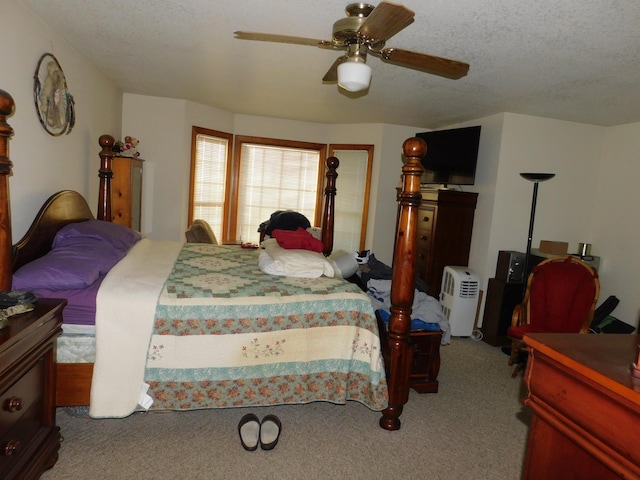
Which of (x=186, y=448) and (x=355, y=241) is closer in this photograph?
(x=186, y=448)

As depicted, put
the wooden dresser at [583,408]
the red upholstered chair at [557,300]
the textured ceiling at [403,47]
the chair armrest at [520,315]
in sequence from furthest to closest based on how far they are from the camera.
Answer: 1. the chair armrest at [520,315]
2. the red upholstered chair at [557,300]
3. the textured ceiling at [403,47]
4. the wooden dresser at [583,408]

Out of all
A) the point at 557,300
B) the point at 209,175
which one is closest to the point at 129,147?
the point at 209,175

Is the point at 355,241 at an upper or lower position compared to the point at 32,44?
lower

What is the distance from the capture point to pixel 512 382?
3268 mm

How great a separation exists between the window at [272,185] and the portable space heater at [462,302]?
1.84m

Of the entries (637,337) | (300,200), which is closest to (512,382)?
(637,337)

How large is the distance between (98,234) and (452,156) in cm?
373

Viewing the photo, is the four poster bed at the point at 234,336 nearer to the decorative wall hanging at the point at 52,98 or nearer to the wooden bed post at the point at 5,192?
the wooden bed post at the point at 5,192

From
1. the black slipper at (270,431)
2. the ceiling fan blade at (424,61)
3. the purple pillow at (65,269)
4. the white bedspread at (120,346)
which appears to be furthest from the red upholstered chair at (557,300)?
the purple pillow at (65,269)

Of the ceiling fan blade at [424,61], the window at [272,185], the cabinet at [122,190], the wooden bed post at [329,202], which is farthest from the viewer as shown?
the window at [272,185]

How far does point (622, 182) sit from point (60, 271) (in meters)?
5.13

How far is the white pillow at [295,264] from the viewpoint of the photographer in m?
2.67

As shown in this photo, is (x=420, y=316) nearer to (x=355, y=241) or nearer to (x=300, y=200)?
(x=355, y=241)

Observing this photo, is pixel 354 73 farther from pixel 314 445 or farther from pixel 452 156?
pixel 452 156
